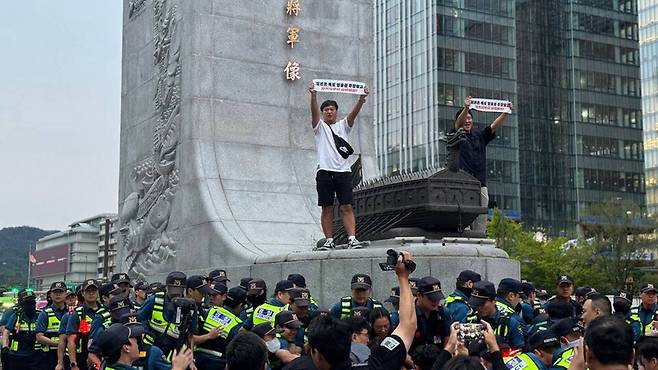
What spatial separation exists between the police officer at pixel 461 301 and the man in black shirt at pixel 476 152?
4220 millimetres

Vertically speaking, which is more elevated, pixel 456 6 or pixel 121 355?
pixel 456 6

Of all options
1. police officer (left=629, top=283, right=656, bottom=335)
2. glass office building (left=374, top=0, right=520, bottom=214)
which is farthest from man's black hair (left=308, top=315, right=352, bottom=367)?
glass office building (left=374, top=0, right=520, bottom=214)

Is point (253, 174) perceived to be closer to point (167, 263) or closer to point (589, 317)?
point (167, 263)

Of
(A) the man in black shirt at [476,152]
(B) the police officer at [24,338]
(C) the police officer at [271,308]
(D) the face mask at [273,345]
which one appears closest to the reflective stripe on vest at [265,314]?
(C) the police officer at [271,308]

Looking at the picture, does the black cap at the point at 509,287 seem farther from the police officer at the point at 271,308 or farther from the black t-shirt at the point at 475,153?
the black t-shirt at the point at 475,153

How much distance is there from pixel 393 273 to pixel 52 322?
4162mm

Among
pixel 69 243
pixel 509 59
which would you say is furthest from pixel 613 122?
pixel 69 243

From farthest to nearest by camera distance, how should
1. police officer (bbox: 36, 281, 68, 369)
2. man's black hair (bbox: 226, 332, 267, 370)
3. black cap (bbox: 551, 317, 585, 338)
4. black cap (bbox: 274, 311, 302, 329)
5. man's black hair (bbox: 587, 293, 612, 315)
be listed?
police officer (bbox: 36, 281, 68, 369) < black cap (bbox: 274, 311, 302, 329) < man's black hair (bbox: 587, 293, 612, 315) < black cap (bbox: 551, 317, 585, 338) < man's black hair (bbox: 226, 332, 267, 370)

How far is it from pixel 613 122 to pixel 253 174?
6898 centimetres

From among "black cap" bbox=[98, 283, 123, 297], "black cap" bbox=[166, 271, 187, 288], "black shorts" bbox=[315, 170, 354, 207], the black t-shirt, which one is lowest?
"black cap" bbox=[98, 283, 123, 297]

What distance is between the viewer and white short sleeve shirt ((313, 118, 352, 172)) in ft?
38.3

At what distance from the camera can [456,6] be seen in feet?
244

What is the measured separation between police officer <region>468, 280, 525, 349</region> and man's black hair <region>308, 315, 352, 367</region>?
2.84m

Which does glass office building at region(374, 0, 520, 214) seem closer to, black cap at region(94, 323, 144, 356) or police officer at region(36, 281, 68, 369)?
police officer at region(36, 281, 68, 369)
